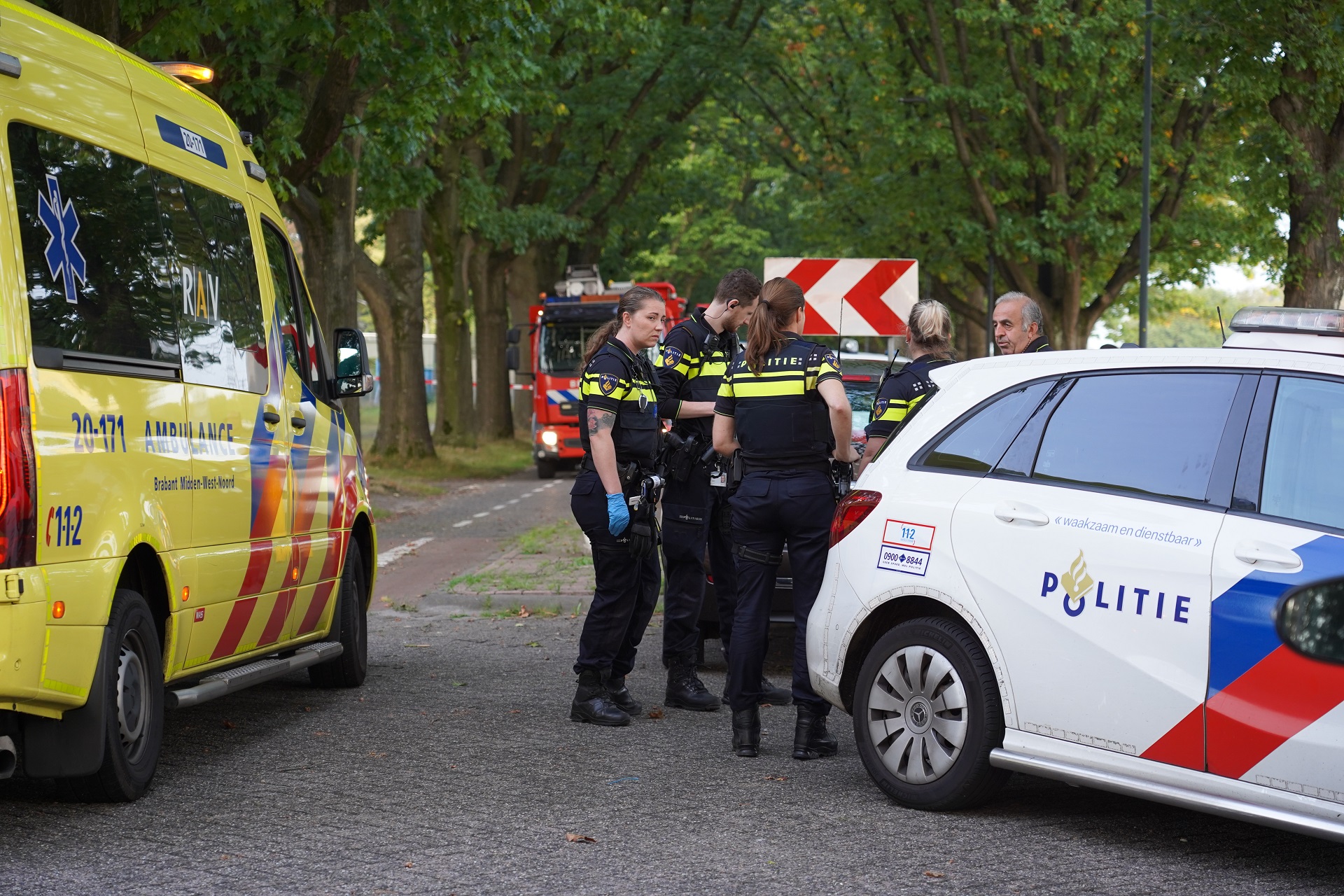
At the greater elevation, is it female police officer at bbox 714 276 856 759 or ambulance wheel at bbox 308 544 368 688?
female police officer at bbox 714 276 856 759

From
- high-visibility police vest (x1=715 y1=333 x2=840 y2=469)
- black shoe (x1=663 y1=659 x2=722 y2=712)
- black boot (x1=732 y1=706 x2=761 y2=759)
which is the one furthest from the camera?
black shoe (x1=663 y1=659 x2=722 y2=712)

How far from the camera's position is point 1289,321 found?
5.09m

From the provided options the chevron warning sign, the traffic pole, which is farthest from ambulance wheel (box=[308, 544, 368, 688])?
the traffic pole

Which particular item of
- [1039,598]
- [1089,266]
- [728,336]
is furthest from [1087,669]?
[1089,266]

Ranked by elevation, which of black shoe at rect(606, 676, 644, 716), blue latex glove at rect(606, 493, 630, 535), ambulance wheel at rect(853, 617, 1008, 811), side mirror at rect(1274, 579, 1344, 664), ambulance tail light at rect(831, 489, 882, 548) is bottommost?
black shoe at rect(606, 676, 644, 716)

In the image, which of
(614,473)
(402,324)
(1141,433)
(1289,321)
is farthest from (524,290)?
(1289,321)

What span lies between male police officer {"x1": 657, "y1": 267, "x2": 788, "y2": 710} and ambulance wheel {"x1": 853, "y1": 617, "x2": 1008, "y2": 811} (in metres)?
1.73

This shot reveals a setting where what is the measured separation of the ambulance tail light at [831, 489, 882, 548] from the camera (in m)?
5.83

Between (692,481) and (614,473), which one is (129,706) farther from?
(692,481)

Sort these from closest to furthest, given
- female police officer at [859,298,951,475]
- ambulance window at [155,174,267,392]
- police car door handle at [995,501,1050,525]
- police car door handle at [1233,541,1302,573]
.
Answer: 1. police car door handle at [1233,541,1302,573]
2. police car door handle at [995,501,1050,525]
3. ambulance window at [155,174,267,392]
4. female police officer at [859,298,951,475]

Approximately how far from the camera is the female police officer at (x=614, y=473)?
7.02m

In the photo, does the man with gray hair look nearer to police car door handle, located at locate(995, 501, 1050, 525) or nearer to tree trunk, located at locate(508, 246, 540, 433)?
police car door handle, located at locate(995, 501, 1050, 525)

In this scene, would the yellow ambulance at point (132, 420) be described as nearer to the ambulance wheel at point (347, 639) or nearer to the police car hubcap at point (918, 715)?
the ambulance wheel at point (347, 639)

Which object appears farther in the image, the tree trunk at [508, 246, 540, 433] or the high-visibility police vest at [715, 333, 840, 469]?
the tree trunk at [508, 246, 540, 433]
